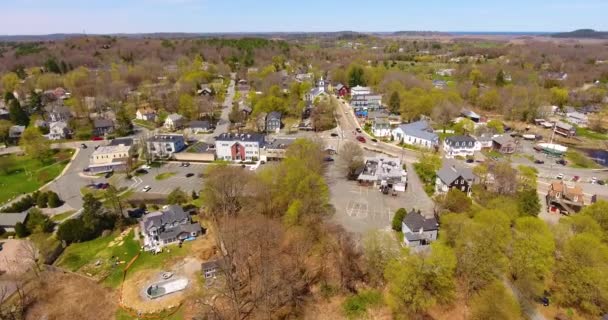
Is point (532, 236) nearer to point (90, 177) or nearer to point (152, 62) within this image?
point (90, 177)

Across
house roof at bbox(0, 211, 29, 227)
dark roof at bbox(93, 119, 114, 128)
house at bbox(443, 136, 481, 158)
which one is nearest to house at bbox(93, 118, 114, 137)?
dark roof at bbox(93, 119, 114, 128)

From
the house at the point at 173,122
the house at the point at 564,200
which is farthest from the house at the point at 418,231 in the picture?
the house at the point at 173,122

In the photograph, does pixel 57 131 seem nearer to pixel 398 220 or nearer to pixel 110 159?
pixel 110 159

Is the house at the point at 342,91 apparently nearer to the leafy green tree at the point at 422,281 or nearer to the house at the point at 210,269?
the house at the point at 210,269

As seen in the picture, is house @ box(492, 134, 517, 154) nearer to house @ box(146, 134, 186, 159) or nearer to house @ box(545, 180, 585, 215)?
house @ box(545, 180, 585, 215)

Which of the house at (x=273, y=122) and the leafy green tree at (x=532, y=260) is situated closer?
the leafy green tree at (x=532, y=260)

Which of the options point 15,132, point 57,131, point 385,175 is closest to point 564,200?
point 385,175
